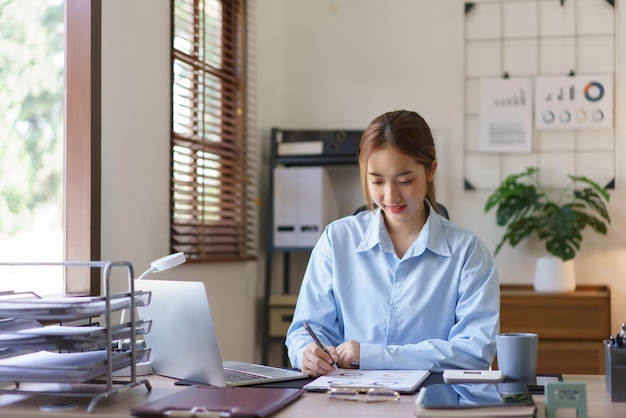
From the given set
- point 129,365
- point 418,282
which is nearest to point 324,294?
point 418,282

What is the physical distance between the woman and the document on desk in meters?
0.13

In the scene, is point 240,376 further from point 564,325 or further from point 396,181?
point 564,325

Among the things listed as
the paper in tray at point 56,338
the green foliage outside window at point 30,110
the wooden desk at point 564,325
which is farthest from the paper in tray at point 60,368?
the wooden desk at point 564,325

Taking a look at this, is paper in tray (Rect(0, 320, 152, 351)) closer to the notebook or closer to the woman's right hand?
the woman's right hand

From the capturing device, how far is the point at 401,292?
7.05 ft

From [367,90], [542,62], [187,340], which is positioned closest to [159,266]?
[187,340]

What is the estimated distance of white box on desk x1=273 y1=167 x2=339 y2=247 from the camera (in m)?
4.30

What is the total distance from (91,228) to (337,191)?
2.10 m

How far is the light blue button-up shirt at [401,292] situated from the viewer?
6.71 feet

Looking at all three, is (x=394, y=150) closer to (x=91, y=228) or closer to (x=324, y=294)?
(x=324, y=294)

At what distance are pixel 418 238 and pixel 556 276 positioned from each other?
216cm

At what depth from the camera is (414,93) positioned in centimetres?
455

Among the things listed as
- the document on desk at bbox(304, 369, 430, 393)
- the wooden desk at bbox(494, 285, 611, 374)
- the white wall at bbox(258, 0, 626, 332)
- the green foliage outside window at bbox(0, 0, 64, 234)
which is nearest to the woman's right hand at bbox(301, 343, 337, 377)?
the document on desk at bbox(304, 369, 430, 393)

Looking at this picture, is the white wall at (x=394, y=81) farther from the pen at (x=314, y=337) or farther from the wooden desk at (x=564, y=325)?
the pen at (x=314, y=337)
